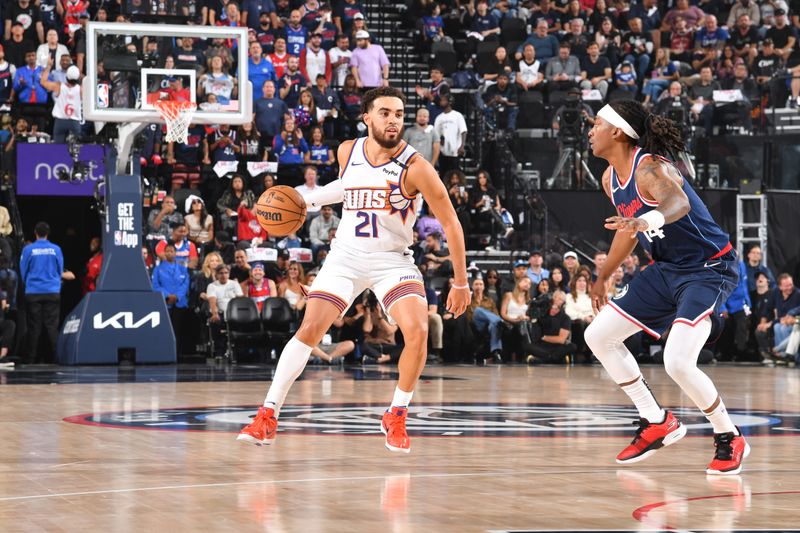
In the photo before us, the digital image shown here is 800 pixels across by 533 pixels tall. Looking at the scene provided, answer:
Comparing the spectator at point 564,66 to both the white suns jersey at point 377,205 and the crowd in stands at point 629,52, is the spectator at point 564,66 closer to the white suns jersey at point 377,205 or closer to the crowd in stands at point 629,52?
the crowd in stands at point 629,52

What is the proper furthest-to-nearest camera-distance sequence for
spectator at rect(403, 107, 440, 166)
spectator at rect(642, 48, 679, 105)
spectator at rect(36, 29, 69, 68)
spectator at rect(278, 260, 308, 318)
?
spectator at rect(642, 48, 679, 105) → spectator at rect(403, 107, 440, 166) → spectator at rect(36, 29, 69, 68) → spectator at rect(278, 260, 308, 318)

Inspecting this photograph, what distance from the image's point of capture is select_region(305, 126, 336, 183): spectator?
20.6m

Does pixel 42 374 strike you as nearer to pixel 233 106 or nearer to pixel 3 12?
pixel 233 106

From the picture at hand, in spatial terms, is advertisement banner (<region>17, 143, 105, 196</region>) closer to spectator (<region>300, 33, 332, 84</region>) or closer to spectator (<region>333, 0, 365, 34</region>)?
spectator (<region>300, 33, 332, 84</region>)

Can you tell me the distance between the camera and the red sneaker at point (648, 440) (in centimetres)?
752

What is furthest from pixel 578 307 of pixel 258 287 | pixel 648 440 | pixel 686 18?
pixel 648 440

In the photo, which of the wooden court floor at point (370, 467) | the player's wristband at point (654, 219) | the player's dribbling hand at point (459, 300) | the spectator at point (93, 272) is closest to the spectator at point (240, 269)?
the spectator at point (93, 272)

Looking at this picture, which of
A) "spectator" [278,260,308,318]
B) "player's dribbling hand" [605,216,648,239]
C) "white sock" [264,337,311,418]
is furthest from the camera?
"spectator" [278,260,308,318]

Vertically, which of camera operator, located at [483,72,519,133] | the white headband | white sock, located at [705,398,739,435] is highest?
camera operator, located at [483,72,519,133]

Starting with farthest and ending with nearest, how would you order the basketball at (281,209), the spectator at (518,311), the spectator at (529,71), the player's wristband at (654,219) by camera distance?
the spectator at (529,71), the spectator at (518,311), the basketball at (281,209), the player's wristband at (654,219)

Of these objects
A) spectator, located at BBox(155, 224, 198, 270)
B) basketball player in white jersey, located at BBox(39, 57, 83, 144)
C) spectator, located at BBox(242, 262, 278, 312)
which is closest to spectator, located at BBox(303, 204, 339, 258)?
spectator, located at BBox(242, 262, 278, 312)

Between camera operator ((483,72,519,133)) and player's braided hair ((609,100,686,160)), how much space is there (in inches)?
584

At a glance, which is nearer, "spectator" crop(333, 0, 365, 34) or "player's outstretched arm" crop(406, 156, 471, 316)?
"player's outstretched arm" crop(406, 156, 471, 316)

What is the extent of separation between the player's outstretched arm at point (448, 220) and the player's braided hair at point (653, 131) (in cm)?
116
